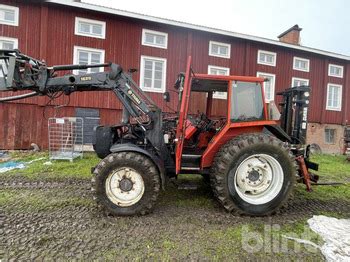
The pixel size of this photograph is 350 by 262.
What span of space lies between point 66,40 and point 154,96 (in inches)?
179

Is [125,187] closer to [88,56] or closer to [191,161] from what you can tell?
[191,161]

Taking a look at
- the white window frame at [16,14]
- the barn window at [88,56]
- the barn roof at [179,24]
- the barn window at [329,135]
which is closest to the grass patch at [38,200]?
the barn window at [88,56]

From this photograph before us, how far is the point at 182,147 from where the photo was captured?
4.01 meters

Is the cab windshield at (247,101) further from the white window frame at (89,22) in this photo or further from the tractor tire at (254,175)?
the white window frame at (89,22)

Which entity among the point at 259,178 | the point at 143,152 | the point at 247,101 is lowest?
the point at 259,178

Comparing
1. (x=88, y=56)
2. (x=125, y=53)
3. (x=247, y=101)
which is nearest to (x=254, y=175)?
(x=247, y=101)

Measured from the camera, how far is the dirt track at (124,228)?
9.09ft

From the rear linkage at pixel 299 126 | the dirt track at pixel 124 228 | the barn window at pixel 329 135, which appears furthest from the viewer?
the barn window at pixel 329 135

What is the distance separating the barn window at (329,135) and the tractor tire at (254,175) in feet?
43.0

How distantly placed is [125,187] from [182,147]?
1.16 meters

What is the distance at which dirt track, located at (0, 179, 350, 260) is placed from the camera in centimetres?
277

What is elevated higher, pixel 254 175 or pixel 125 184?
pixel 254 175

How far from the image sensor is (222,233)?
3281 mm

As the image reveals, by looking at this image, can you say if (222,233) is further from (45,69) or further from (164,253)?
(45,69)
